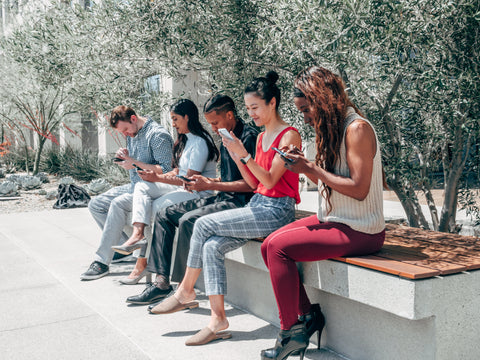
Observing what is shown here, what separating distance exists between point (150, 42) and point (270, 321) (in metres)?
2.95

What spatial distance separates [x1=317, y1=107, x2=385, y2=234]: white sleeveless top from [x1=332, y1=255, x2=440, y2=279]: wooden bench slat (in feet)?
0.58

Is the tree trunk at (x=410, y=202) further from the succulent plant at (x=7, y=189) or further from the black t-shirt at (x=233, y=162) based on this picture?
the succulent plant at (x=7, y=189)

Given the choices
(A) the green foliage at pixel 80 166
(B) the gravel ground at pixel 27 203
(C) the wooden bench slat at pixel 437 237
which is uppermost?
(A) the green foliage at pixel 80 166

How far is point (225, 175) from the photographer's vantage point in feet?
14.0

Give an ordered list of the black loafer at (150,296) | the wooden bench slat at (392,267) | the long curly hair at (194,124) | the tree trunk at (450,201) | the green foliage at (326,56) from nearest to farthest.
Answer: the wooden bench slat at (392,267), the green foliage at (326,56), the black loafer at (150,296), the long curly hair at (194,124), the tree trunk at (450,201)

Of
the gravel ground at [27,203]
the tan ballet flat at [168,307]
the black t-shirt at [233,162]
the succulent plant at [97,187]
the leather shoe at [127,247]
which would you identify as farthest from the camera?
the succulent plant at [97,187]

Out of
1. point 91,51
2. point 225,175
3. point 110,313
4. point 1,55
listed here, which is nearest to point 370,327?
point 225,175

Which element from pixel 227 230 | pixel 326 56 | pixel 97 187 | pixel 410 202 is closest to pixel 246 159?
pixel 227 230

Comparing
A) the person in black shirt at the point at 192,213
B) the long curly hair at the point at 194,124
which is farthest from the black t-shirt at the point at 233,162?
the long curly hair at the point at 194,124

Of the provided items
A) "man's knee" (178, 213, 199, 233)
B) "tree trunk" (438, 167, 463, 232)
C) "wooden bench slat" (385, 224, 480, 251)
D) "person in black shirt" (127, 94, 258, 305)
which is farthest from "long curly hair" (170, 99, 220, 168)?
"tree trunk" (438, 167, 463, 232)

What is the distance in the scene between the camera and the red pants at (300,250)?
304 centimetres

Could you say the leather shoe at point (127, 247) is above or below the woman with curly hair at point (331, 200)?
below

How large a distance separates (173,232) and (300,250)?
63.9 inches

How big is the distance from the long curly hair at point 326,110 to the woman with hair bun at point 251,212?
1.42ft
